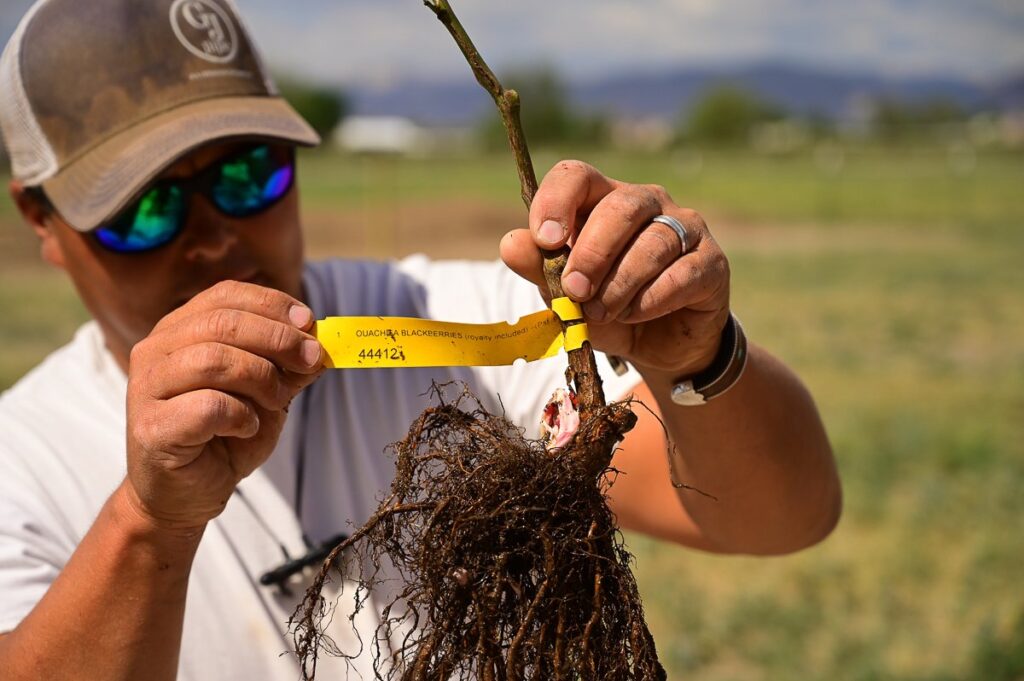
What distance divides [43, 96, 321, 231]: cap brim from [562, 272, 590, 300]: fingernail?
3.02 ft

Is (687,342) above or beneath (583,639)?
above

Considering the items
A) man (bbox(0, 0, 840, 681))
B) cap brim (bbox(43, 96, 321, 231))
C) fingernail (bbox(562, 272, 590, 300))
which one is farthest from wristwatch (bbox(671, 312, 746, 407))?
cap brim (bbox(43, 96, 321, 231))

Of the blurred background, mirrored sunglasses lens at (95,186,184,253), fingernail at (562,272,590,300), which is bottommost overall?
the blurred background

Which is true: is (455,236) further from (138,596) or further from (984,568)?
(138,596)

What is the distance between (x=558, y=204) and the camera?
5.39 feet

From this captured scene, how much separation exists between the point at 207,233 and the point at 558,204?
942 mm

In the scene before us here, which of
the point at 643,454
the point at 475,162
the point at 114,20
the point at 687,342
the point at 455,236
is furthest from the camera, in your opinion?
the point at 475,162

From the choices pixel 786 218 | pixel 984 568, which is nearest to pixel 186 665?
pixel 984 568

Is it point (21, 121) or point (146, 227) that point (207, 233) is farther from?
point (21, 121)

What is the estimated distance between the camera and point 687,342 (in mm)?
1815

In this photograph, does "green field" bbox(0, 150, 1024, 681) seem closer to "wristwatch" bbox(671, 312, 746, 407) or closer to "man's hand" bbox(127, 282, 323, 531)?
"wristwatch" bbox(671, 312, 746, 407)

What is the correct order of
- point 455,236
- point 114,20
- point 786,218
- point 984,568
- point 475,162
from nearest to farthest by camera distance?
point 114,20 → point 984,568 → point 455,236 → point 786,218 → point 475,162

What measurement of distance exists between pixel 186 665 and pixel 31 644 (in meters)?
0.35

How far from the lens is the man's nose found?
217cm
